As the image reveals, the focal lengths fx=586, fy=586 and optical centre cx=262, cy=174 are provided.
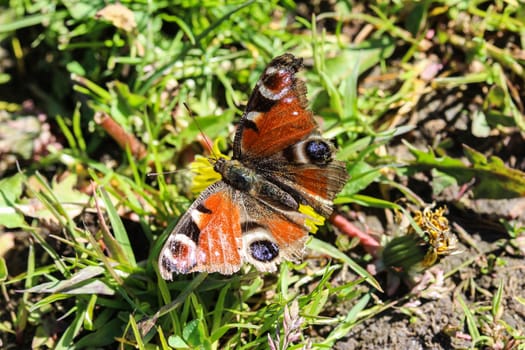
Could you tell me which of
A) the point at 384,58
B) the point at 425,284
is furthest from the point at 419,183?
the point at 384,58

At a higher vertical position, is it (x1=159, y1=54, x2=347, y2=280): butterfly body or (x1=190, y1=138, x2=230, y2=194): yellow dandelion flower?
(x1=159, y1=54, x2=347, y2=280): butterfly body

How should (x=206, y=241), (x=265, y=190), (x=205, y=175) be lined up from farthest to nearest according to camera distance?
(x=205, y=175)
(x=265, y=190)
(x=206, y=241)

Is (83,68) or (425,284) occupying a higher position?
(83,68)

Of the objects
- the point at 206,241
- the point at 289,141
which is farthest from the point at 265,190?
the point at 206,241

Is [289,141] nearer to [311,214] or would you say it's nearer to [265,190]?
[265,190]

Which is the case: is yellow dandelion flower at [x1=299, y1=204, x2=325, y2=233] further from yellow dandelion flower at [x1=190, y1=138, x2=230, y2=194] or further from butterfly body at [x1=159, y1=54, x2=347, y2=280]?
yellow dandelion flower at [x1=190, y1=138, x2=230, y2=194]

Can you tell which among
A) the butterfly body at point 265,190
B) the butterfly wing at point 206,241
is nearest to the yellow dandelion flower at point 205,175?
the butterfly body at point 265,190

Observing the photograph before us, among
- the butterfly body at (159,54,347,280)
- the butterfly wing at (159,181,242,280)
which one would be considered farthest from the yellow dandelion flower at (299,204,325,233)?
the butterfly wing at (159,181,242,280)

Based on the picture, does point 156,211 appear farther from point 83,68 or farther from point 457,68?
point 457,68
